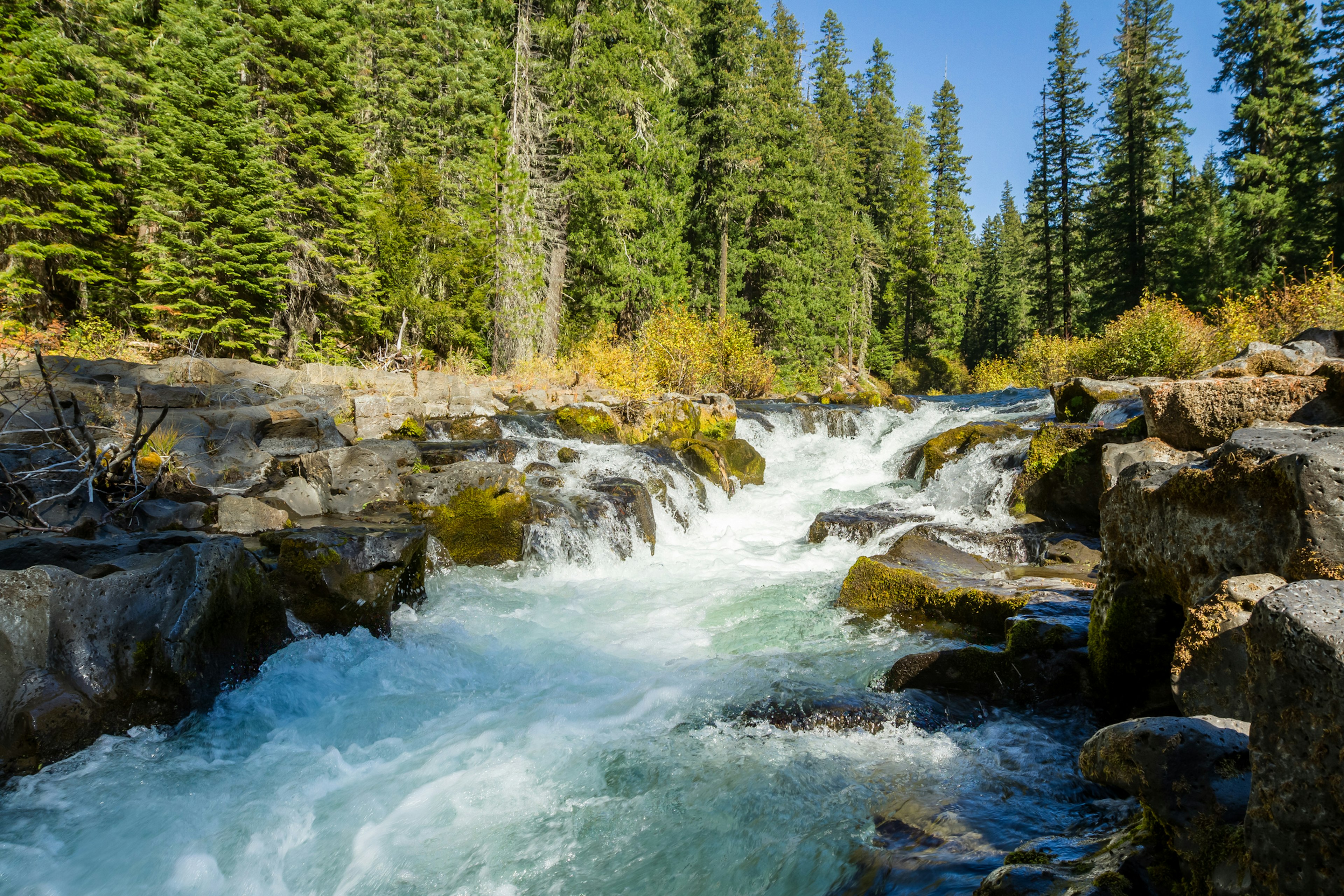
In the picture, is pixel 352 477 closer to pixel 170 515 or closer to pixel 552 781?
pixel 170 515

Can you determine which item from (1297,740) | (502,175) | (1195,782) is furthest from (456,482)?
(502,175)

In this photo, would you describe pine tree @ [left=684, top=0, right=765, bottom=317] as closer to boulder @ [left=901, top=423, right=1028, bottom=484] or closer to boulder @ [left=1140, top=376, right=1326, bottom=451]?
boulder @ [left=901, top=423, right=1028, bottom=484]

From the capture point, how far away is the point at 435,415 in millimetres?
12750

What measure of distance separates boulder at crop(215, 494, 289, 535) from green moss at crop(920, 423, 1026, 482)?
984 cm

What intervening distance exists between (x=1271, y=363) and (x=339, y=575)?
9919 mm

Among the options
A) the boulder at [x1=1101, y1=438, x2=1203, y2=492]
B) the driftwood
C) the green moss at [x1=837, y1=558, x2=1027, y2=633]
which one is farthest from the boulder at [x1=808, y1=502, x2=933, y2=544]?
the driftwood

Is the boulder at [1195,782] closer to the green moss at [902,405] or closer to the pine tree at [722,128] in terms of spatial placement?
the green moss at [902,405]

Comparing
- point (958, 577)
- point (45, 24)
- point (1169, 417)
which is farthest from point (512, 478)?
point (45, 24)

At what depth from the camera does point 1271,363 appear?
22.8 ft

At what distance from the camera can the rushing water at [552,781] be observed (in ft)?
10.2

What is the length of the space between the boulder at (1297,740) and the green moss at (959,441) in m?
9.75

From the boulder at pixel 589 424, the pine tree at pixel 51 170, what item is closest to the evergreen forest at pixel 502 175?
the pine tree at pixel 51 170

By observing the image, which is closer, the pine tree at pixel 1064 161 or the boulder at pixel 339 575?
the boulder at pixel 339 575

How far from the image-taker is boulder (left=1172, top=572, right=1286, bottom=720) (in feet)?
8.21
